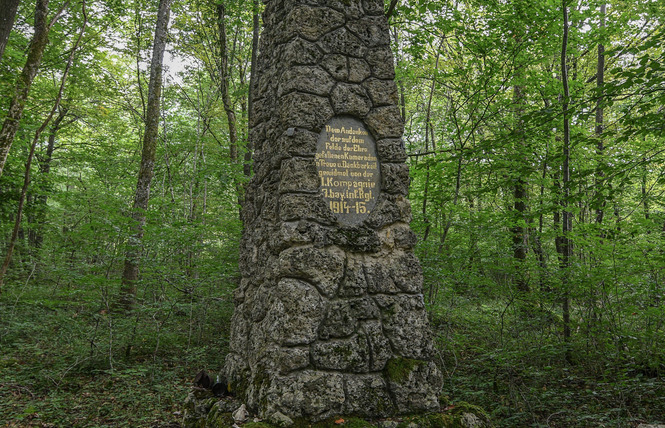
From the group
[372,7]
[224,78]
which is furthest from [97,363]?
[224,78]

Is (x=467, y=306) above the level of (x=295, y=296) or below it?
below

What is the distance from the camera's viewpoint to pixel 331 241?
3.78m

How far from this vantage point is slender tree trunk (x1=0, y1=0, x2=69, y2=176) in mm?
6145

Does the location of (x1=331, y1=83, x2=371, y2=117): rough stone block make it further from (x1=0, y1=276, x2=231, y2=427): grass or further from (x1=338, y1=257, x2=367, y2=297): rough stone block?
(x1=0, y1=276, x2=231, y2=427): grass

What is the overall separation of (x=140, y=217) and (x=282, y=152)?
639 cm

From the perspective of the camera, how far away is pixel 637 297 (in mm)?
5148

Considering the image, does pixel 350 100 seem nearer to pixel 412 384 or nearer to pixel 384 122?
pixel 384 122

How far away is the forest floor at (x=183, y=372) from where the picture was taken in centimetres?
495

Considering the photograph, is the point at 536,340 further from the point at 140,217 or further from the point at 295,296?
the point at 140,217

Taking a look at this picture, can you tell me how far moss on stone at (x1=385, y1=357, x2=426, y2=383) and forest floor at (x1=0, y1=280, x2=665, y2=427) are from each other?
58cm

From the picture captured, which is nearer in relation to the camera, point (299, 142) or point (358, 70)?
point (299, 142)

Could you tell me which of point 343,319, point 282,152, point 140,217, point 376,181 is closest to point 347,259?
point 343,319

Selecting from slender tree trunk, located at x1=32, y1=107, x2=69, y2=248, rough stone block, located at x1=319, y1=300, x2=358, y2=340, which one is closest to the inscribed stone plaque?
rough stone block, located at x1=319, y1=300, x2=358, y2=340

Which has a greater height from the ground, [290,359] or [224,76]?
[224,76]
